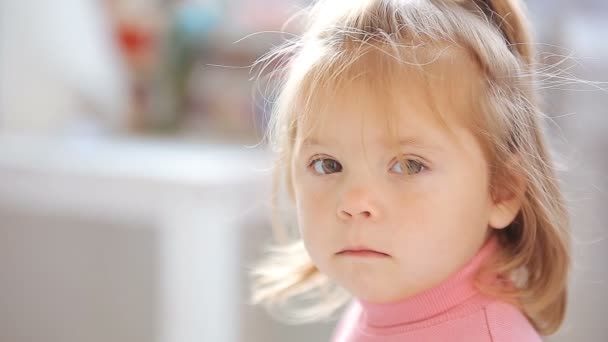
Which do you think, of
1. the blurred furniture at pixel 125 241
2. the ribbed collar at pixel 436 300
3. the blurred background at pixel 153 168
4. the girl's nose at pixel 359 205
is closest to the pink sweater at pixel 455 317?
the ribbed collar at pixel 436 300

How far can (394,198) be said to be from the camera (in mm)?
736

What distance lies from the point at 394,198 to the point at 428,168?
1.5 inches

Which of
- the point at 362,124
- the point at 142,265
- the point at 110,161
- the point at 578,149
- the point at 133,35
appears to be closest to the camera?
the point at 362,124

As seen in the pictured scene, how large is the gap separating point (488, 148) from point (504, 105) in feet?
0.13

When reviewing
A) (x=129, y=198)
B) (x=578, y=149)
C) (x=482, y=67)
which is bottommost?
(x=482, y=67)

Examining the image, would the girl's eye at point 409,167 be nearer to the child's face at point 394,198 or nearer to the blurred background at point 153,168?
the child's face at point 394,198

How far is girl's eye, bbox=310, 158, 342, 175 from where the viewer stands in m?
0.78

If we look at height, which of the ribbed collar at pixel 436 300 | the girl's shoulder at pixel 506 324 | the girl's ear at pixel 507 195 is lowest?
the girl's shoulder at pixel 506 324

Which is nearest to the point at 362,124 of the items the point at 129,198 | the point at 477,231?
the point at 477,231

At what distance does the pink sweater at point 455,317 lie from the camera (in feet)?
2.53

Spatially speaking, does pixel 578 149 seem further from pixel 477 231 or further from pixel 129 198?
pixel 129 198

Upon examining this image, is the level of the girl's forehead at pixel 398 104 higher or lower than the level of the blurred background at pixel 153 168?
lower

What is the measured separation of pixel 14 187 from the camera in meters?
1.72

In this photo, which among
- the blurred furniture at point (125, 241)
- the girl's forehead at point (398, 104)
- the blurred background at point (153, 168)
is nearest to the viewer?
the girl's forehead at point (398, 104)
